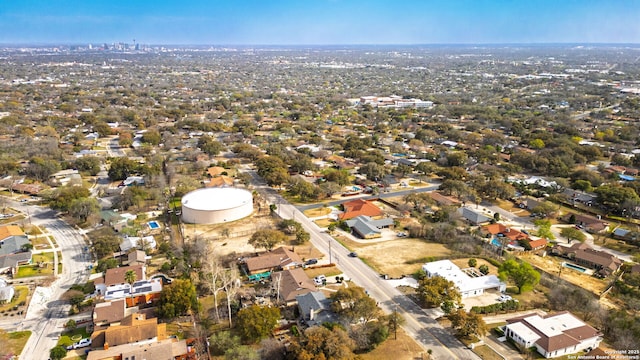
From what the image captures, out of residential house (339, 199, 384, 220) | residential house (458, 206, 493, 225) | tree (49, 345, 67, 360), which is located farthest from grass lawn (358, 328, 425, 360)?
residential house (458, 206, 493, 225)

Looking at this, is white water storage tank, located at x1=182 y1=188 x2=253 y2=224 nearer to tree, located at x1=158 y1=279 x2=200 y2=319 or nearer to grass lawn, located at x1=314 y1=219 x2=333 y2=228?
grass lawn, located at x1=314 y1=219 x2=333 y2=228

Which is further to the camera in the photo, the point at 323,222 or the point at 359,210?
the point at 359,210

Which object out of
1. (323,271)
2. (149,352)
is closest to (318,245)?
(323,271)

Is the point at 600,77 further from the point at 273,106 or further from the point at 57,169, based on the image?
the point at 57,169

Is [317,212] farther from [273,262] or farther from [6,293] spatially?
[6,293]

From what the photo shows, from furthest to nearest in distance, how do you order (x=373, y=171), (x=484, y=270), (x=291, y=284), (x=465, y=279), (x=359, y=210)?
(x=373, y=171) → (x=359, y=210) → (x=484, y=270) → (x=465, y=279) → (x=291, y=284)

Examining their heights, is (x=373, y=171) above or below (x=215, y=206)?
above

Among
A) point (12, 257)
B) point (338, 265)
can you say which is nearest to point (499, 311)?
point (338, 265)
